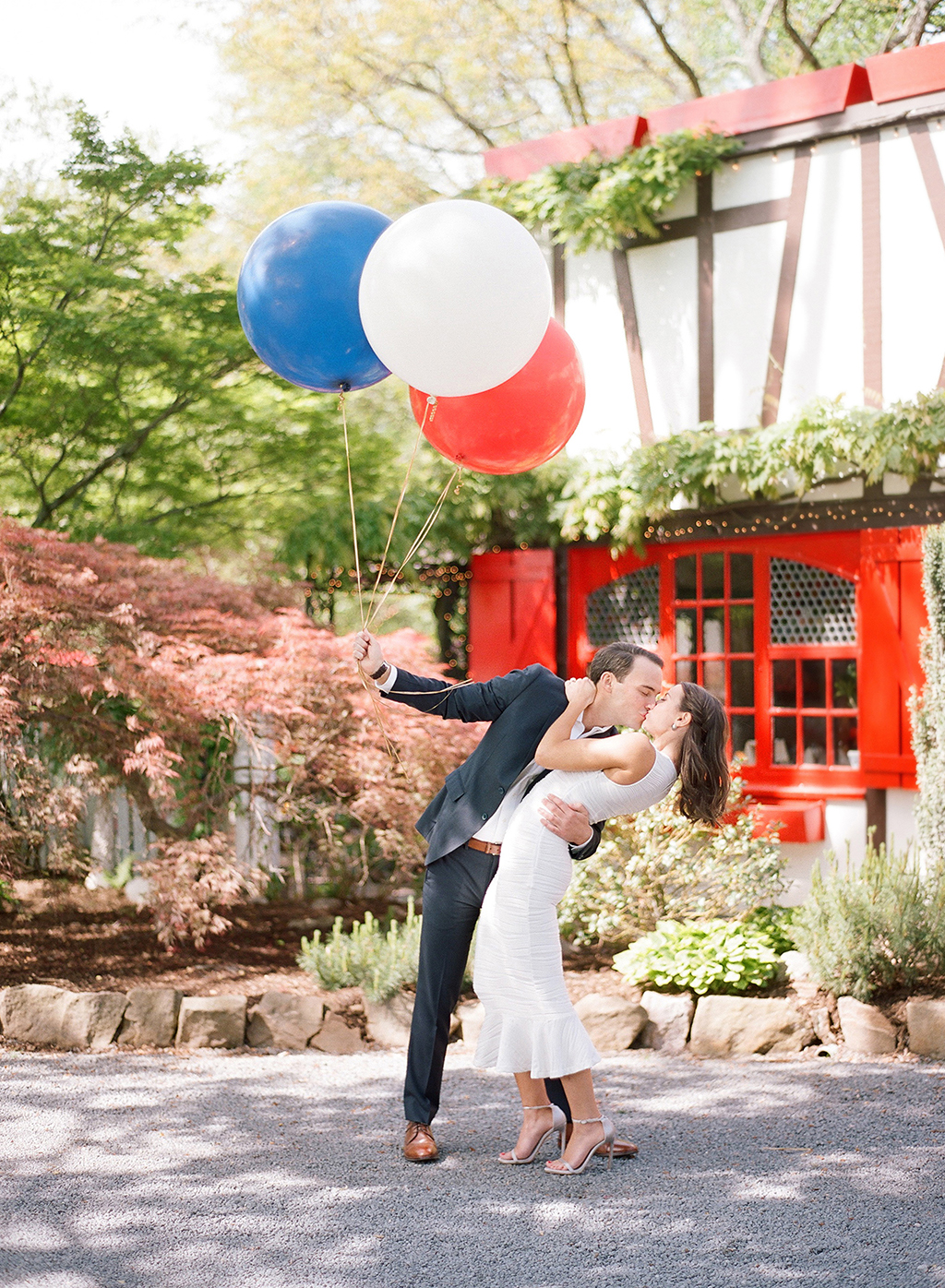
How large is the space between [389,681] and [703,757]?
90cm

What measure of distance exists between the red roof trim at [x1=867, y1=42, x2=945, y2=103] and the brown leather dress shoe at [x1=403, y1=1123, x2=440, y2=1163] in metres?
6.27

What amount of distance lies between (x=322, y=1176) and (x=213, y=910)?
132 inches

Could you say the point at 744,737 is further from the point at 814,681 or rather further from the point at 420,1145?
the point at 420,1145

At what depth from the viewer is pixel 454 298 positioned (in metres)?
3.12

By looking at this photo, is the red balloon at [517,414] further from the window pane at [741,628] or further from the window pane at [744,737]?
the window pane at [744,737]

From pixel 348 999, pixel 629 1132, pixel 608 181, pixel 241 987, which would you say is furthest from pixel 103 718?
pixel 608 181

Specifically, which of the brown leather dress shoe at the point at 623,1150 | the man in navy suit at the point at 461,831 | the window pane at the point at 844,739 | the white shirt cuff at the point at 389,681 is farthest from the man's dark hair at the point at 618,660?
the window pane at the point at 844,739

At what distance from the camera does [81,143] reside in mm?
7262

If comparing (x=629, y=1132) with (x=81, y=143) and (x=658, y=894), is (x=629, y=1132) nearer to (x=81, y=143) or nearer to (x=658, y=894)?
(x=658, y=894)

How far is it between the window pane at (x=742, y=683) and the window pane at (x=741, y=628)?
89mm

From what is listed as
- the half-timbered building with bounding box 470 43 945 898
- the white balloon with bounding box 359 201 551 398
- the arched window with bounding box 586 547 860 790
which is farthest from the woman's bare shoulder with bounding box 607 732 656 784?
the arched window with bounding box 586 547 860 790

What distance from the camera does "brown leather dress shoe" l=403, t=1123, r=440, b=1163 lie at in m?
3.34

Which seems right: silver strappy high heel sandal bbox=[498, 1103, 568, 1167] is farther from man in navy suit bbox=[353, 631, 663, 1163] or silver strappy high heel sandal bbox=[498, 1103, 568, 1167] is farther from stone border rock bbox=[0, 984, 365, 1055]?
stone border rock bbox=[0, 984, 365, 1055]

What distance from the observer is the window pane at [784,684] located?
7434 millimetres
